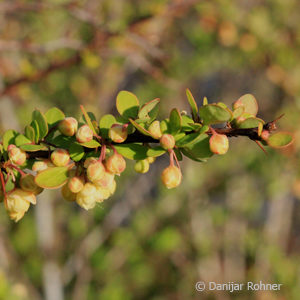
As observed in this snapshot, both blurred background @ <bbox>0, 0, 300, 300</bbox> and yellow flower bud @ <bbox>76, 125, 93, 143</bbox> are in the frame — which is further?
blurred background @ <bbox>0, 0, 300, 300</bbox>

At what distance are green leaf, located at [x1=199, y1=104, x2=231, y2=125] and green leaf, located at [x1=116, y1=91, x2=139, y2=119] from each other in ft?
0.31

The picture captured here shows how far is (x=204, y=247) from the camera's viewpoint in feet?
7.18

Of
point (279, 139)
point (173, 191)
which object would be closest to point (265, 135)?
point (279, 139)

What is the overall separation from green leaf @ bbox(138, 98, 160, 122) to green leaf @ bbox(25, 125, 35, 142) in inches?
5.6

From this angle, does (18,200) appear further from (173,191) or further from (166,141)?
(173,191)

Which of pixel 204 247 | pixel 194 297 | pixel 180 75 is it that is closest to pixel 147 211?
pixel 204 247

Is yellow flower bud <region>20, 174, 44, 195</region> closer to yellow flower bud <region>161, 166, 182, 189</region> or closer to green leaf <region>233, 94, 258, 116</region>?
yellow flower bud <region>161, 166, 182, 189</region>

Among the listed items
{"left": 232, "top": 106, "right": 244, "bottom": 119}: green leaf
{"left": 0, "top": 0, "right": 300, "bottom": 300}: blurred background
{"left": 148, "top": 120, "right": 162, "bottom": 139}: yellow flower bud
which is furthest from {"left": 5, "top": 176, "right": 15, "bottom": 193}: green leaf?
{"left": 0, "top": 0, "right": 300, "bottom": 300}: blurred background

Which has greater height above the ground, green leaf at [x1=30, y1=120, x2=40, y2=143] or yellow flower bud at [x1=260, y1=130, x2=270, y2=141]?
green leaf at [x1=30, y1=120, x2=40, y2=143]

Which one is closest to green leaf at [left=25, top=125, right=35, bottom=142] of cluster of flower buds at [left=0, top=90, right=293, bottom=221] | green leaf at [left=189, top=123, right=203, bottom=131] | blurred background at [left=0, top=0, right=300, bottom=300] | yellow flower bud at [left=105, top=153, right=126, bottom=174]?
cluster of flower buds at [left=0, top=90, right=293, bottom=221]

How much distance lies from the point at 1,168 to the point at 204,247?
1905 millimetres

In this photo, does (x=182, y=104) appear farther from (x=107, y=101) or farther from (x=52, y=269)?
(x=52, y=269)

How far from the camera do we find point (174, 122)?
43 centimetres

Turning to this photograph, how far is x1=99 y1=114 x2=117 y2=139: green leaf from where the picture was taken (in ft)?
1.49
